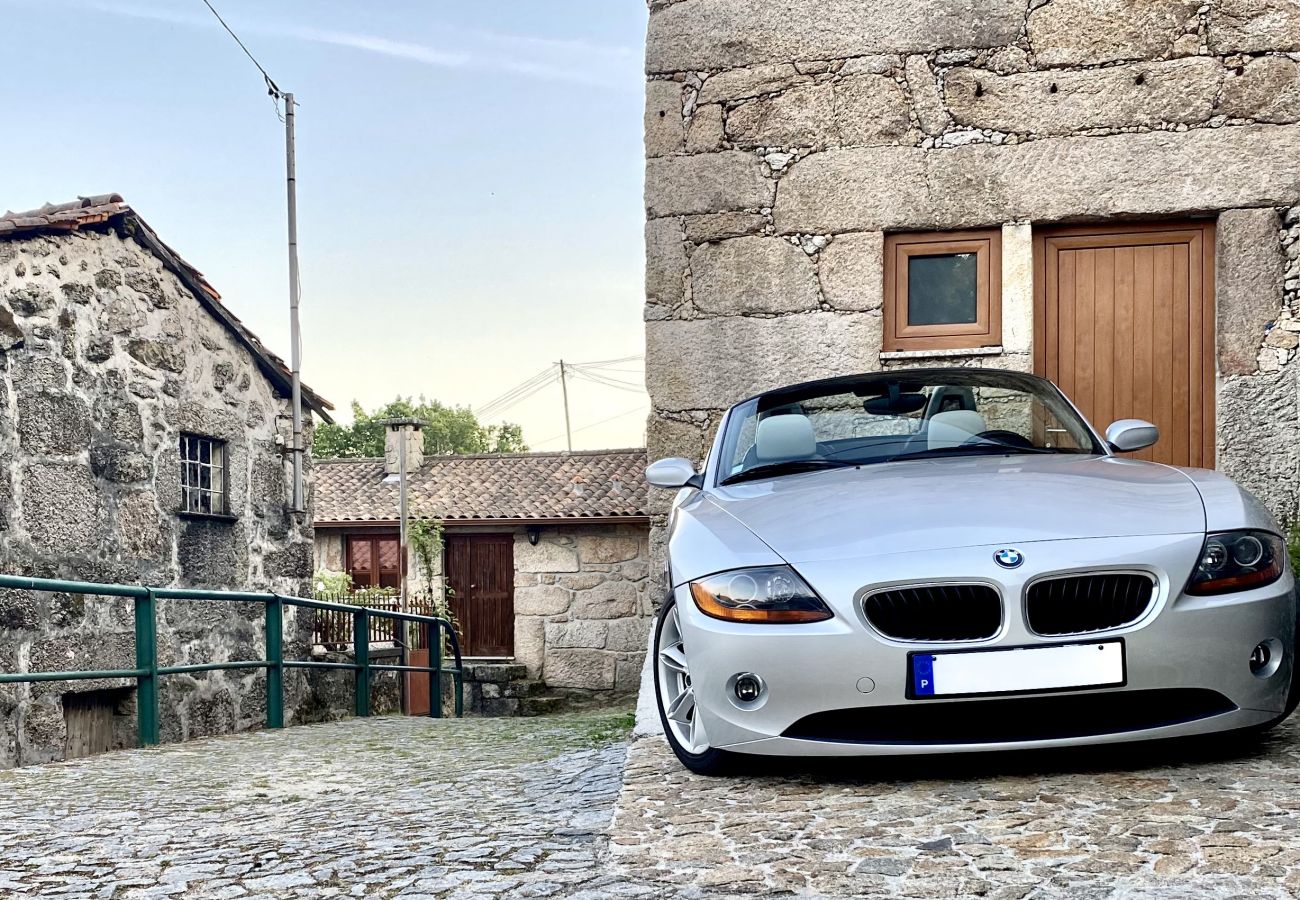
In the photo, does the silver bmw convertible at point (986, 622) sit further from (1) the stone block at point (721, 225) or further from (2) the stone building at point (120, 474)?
(2) the stone building at point (120, 474)

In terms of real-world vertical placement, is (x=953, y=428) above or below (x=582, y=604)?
above

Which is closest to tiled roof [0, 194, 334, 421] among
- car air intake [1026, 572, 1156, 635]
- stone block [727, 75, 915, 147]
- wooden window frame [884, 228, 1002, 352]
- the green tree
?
stone block [727, 75, 915, 147]

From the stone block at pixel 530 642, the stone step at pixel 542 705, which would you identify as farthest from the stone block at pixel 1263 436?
the stone block at pixel 530 642

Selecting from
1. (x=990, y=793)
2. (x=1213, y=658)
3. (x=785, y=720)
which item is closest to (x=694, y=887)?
(x=785, y=720)

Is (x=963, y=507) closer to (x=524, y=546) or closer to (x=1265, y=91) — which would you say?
(x=1265, y=91)

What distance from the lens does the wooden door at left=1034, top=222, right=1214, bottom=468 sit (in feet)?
22.4

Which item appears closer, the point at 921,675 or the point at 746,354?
the point at 921,675

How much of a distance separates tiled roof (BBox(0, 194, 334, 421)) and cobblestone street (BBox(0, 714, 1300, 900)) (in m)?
5.72

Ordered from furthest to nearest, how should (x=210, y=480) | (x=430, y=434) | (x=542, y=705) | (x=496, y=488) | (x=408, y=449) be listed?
(x=430, y=434) < (x=408, y=449) < (x=496, y=488) < (x=542, y=705) < (x=210, y=480)

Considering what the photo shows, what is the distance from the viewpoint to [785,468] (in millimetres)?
4480

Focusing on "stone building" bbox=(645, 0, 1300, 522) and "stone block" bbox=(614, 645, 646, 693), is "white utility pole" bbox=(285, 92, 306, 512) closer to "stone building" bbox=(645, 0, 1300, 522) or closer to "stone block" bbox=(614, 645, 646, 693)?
"stone building" bbox=(645, 0, 1300, 522)

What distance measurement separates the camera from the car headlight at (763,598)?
3365 millimetres

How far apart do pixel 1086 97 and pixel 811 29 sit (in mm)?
1492

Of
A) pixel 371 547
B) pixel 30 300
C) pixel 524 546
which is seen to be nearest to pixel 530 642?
→ pixel 524 546
